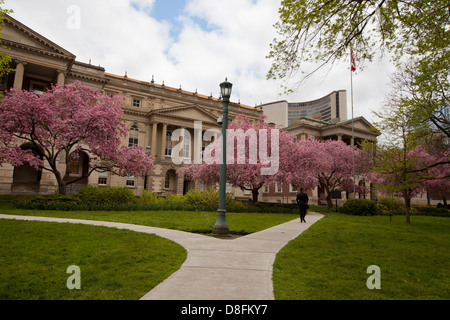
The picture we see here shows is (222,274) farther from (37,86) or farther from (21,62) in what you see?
(37,86)

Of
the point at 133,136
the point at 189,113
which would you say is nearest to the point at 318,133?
the point at 189,113

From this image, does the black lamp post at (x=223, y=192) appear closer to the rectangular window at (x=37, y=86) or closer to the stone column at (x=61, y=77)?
the stone column at (x=61, y=77)

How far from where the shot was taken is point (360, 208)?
91.3 ft

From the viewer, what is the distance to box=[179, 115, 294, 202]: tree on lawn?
26953mm

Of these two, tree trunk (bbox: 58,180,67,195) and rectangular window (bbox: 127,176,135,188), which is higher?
rectangular window (bbox: 127,176,135,188)

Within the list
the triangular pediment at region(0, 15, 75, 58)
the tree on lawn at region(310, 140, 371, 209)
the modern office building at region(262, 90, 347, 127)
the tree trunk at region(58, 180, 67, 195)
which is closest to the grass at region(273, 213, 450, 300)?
the tree trunk at region(58, 180, 67, 195)

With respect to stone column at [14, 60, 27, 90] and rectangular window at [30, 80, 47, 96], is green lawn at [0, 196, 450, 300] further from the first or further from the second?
rectangular window at [30, 80, 47, 96]

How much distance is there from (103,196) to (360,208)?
2260 cm

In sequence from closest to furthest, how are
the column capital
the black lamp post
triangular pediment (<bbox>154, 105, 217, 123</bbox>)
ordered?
the black lamp post < the column capital < triangular pediment (<bbox>154, 105, 217, 123</bbox>)

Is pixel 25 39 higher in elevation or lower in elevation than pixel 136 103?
higher

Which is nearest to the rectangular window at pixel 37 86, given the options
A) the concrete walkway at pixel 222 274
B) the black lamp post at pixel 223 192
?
the black lamp post at pixel 223 192

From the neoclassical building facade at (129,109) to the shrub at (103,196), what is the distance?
1299 cm

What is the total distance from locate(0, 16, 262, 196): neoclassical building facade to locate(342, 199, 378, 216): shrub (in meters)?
23.8
